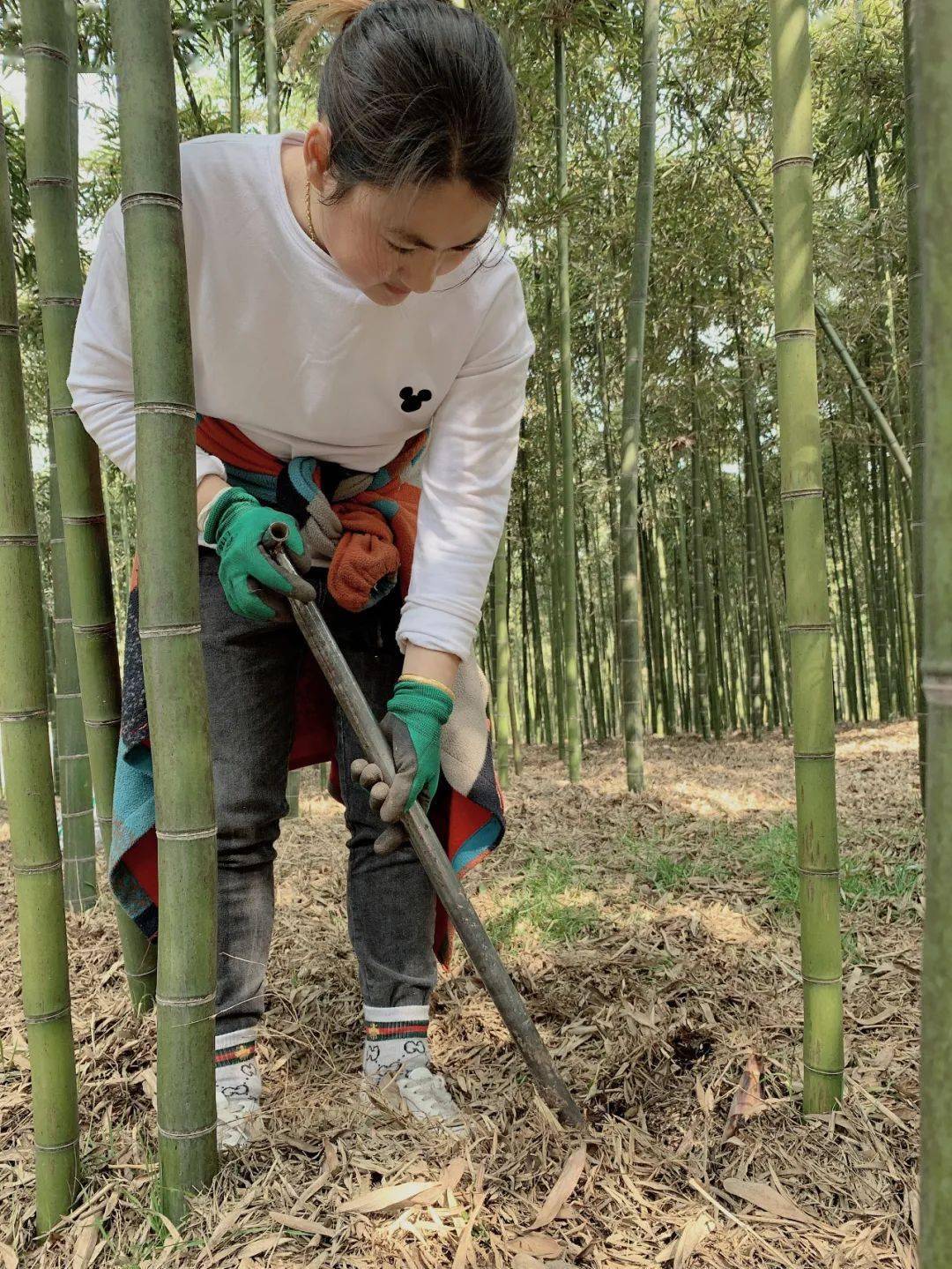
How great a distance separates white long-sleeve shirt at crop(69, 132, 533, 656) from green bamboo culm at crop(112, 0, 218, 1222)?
0.69ft

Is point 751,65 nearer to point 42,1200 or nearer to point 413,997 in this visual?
point 413,997

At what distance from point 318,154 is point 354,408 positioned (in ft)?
1.14

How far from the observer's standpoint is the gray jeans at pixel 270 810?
1.42 m

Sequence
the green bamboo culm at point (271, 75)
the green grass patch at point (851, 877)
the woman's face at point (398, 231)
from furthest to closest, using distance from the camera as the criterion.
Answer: the green bamboo culm at point (271, 75), the green grass patch at point (851, 877), the woman's face at point (398, 231)

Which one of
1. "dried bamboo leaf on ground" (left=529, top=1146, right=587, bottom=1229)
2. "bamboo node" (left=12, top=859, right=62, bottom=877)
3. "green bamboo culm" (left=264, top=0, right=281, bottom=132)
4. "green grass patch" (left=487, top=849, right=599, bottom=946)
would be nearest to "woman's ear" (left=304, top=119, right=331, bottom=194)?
"bamboo node" (left=12, top=859, right=62, bottom=877)

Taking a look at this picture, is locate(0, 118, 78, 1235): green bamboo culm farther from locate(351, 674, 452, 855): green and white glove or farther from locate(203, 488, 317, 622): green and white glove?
locate(351, 674, 452, 855): green and white glove

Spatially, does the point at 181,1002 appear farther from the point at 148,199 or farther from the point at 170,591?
the point at 148,199

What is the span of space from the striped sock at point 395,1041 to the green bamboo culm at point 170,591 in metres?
0.37

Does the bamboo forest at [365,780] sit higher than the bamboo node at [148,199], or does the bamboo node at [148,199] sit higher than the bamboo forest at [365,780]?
the bamboo node at [148,199]

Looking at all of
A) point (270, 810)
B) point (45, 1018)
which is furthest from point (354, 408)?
point (45, 1018)

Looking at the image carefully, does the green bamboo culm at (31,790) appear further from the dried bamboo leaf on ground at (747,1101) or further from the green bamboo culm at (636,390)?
the green bamboo culm at (636,390)

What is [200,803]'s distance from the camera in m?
1.10

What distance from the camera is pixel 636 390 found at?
15.0ft

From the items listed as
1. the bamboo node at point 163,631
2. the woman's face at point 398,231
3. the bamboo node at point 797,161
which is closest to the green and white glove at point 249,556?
the bamboo node at point 163,631
